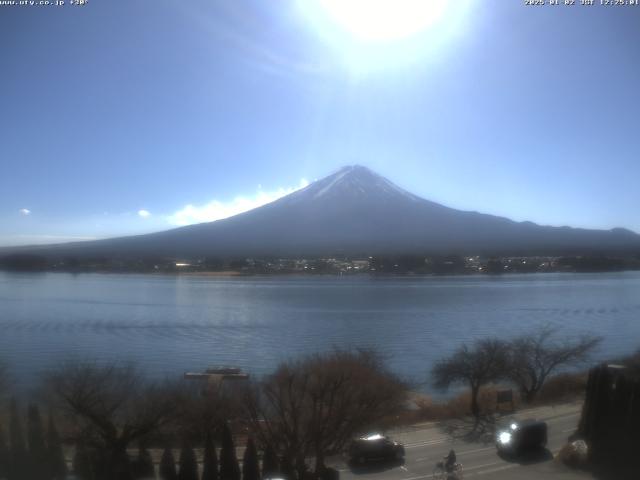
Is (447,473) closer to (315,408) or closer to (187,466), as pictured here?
(315,408)

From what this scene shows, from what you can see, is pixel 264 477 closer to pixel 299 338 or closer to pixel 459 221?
pixel 299 338

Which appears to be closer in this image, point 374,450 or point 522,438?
point 374,450

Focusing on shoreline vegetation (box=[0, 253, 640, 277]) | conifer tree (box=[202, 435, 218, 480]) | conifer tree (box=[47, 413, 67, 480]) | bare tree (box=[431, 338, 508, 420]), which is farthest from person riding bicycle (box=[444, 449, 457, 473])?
shoreline vegetation (box=[0, 253, 640, 277])

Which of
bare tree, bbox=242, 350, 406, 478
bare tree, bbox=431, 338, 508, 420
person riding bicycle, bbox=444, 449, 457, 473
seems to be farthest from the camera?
bare tree, bbox=431, 338, 508, 420

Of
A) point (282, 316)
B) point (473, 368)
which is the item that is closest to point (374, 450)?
point (473, 368)

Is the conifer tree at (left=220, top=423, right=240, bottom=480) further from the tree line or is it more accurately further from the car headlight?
the tree line

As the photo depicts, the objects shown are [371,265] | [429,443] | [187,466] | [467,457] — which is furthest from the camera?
[371,265]

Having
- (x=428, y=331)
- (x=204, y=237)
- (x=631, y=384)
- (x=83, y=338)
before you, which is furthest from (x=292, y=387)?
(x=204, y=237)
